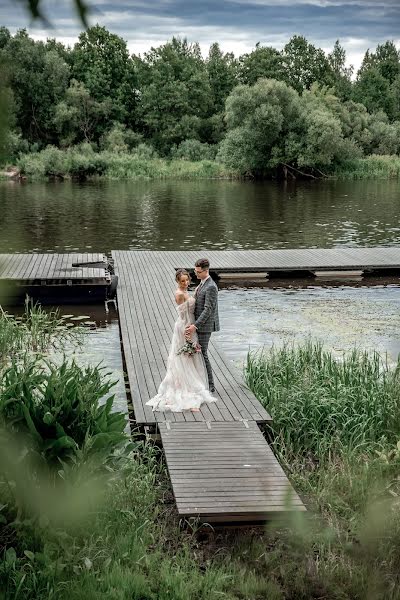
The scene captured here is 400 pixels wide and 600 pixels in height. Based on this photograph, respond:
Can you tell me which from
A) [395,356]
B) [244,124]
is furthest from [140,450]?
[244,124]

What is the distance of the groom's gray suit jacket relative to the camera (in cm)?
931

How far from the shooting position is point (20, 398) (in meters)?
6.34

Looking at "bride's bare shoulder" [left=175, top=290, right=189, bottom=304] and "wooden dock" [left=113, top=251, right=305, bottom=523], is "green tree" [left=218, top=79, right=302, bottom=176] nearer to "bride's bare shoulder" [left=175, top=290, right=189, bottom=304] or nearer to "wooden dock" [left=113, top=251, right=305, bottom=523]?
"wooden dock" [left=113, top=251, right=305, bottom=523]

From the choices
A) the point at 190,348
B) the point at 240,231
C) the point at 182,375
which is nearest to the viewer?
the point at 190,348

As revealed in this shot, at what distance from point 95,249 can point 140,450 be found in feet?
60.5

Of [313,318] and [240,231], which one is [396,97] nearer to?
[240,231]

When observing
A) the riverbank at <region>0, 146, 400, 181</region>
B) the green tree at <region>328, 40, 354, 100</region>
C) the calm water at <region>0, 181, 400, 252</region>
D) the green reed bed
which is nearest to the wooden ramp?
the green reed bed

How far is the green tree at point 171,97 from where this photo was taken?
70.1 m

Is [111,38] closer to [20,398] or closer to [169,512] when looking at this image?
[20,398]

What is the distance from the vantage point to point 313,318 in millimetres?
17797

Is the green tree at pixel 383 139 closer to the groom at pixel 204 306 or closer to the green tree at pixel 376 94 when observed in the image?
the green tree at pixel 376 94

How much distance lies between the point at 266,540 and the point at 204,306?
3565 millimetres

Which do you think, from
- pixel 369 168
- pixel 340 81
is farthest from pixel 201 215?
pixel 340 81

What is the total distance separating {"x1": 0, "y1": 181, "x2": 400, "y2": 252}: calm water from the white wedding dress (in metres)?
10.7
